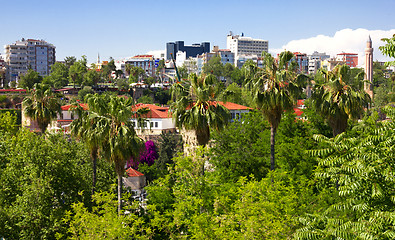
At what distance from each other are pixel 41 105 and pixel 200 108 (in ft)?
60.6

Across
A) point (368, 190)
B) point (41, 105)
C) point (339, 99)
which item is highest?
point (339, 99)

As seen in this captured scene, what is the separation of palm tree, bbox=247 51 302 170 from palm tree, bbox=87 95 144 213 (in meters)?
6.60

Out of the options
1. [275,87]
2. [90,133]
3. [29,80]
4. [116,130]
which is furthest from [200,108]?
[29,80]

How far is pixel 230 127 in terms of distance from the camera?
31.8 metres

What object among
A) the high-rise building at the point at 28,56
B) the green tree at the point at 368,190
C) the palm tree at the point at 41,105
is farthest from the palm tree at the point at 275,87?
the high-rise building at the point at 28,56

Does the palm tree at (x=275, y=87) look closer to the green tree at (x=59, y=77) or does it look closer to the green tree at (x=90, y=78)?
the green tree at (x=90, y=78)

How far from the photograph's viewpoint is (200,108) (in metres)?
24.8

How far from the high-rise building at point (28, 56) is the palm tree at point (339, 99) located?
179417 mm

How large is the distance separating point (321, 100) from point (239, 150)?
224 inches

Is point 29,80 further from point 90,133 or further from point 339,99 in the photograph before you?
point 339,99

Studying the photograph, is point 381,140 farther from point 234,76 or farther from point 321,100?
point 234,76

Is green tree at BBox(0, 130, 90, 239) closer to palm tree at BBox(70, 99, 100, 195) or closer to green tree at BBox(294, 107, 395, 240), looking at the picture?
palm tree at BBox(70, 99, 100, 195)

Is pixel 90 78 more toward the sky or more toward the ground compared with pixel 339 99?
more toward the sky

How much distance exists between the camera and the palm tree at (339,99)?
90.0ft
